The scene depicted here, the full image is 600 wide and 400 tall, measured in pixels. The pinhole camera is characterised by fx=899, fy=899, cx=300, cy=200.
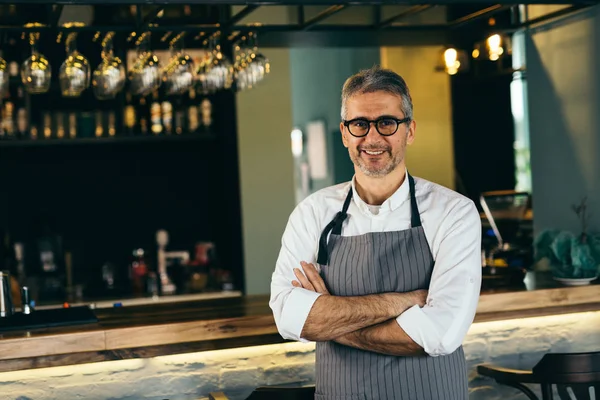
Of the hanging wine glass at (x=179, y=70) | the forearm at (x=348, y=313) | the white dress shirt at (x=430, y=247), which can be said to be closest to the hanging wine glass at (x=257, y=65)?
the hanging wine glass at (x=179, y=70)

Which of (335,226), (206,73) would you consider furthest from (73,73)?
(335,226)

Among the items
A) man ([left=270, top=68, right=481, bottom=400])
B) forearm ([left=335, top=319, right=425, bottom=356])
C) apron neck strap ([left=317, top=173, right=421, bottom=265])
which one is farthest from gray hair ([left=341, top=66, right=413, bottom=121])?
forearm ([left=335, top=319, right=425, bottom=356])

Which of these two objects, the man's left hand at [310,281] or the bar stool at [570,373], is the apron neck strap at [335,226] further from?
the bar stool at [570,373]

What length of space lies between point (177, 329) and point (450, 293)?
122 cm

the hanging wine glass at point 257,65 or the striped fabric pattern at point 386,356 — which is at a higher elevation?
the hanging wine glass at point 257,65

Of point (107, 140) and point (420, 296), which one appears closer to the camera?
point (420, 296)

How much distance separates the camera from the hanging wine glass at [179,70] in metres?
4.45

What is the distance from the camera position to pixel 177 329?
3.32 meters

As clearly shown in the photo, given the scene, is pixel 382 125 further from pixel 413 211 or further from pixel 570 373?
pixel 570 373

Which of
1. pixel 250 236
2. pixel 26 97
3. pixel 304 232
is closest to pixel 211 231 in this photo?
pixel 250 236

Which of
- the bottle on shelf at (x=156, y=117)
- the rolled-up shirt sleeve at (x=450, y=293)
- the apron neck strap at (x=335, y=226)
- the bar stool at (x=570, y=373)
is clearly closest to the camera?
the rolled-up shirt sleeve at (x=450, y=293)

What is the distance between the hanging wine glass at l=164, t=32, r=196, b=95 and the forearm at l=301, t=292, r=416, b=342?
220 cm

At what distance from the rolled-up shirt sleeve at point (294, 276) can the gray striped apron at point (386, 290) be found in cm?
7

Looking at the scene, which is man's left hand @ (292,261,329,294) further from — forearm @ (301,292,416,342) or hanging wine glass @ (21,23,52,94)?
hanging wine glass @ (21,23,52,94)
